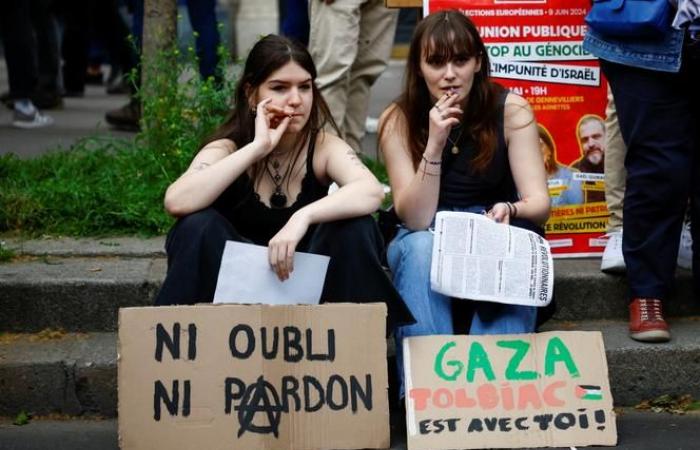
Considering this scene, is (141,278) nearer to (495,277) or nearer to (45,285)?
(45,285)

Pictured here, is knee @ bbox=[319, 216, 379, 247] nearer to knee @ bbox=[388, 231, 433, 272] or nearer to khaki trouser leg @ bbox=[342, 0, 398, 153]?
knee @ bbox=[388, 231, 433, 272]

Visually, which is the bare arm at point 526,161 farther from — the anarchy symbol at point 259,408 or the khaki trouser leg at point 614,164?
the anarchy symbol at point 259,408

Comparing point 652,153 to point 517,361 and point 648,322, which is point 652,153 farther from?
point 517,361

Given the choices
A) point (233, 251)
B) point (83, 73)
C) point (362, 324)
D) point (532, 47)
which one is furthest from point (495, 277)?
point (83, 73)

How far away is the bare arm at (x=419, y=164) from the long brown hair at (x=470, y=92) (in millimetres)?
23

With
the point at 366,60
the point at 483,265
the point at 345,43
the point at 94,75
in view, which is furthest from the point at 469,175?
the point at 94,75

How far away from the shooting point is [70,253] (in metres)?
4.67

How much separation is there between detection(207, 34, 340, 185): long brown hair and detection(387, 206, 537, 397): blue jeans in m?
0.51

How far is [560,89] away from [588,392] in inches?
53.4

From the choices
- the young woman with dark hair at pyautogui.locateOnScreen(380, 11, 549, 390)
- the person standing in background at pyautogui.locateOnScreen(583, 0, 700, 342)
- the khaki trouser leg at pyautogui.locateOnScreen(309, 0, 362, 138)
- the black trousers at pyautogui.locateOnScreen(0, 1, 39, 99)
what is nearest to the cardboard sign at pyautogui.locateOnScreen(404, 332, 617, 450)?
the young woman with dark hair at pyautogui.locateOnScreen(380, 11, 549, 390)

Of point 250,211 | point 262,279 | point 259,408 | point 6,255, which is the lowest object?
point 259,408

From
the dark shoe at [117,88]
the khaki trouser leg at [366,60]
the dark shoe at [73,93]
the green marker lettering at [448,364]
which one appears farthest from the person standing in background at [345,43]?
the dark shoe at [117,88]

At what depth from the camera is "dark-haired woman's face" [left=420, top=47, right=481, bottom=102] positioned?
13.4 feet

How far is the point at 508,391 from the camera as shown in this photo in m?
3.80
